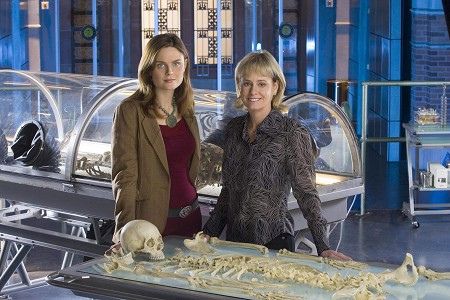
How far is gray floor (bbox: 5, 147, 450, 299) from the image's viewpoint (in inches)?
352

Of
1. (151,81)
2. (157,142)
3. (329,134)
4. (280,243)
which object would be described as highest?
(151,81)

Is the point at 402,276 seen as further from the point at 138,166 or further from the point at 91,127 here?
the point at 91,127

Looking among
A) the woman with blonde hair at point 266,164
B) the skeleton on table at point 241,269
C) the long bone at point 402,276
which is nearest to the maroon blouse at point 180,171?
the woman with blonde hair at point 266,164

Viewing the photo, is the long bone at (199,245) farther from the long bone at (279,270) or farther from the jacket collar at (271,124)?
the jacket collar at (271,124)

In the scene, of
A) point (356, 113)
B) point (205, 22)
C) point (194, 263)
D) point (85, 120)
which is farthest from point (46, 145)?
point (205, 22)

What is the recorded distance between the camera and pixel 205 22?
18.3 m

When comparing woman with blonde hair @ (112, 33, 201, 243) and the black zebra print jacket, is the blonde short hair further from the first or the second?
woman with blonde hair @ (112, 33, 201, 243)

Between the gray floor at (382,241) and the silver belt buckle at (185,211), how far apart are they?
309 centimetres

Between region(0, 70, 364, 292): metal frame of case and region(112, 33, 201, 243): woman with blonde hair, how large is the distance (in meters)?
1.57

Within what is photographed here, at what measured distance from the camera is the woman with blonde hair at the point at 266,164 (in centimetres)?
478

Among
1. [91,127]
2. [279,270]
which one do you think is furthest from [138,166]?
[91,127]

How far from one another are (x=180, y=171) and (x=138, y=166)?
0.62ft

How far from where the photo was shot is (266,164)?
4.84m

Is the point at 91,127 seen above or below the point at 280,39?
below
